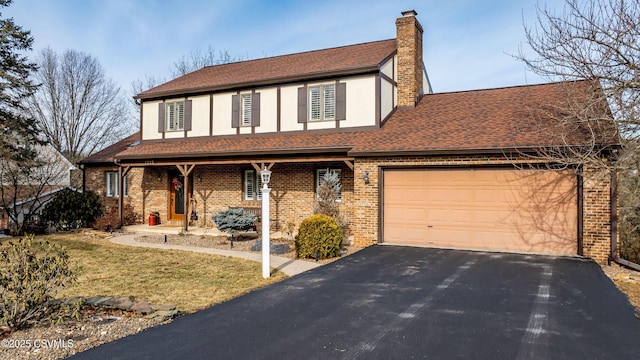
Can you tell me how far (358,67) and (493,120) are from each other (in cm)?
454

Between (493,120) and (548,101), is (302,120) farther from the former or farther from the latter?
(548,101)

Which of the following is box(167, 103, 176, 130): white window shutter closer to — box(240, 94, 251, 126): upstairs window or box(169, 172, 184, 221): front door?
box(169, 172, 184, 221): front door

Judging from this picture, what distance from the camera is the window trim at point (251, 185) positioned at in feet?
52.8

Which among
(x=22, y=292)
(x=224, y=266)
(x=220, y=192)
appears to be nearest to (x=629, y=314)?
(x=224, y=266)

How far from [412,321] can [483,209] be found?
646 cm

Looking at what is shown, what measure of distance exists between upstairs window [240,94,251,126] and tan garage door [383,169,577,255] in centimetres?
636

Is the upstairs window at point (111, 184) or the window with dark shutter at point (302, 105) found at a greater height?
the window with dark shutter at point (302, 105)

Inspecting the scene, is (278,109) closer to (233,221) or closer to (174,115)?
(233,221)

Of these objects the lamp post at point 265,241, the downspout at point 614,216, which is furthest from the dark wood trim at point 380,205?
the downspout at point 614,216

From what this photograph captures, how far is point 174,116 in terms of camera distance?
17344 millimetres

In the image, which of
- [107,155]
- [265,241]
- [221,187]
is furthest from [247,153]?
[107,155]

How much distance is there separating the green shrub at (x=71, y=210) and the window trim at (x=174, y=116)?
4393 mm

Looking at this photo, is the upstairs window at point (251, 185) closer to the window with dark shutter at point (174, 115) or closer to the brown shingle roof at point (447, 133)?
the brown shingle roof at point (447, 133)

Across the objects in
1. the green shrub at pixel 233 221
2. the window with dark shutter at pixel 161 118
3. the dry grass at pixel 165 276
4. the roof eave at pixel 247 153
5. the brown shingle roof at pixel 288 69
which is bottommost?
the dry grass at pixel 165 276
